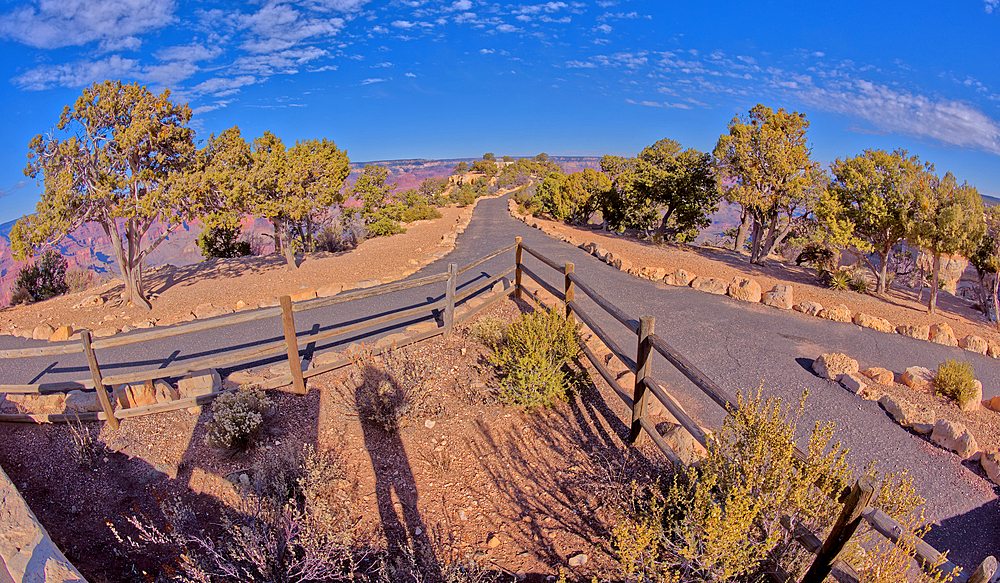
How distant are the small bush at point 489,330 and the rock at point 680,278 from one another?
19.4 feet

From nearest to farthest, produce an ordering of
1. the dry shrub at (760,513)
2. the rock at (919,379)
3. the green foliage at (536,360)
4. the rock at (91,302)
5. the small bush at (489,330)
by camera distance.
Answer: the dry shrub at (760,513), the green foliage at (536,360), the rock at (919,379), the small bush at (489,330), the rock at (91,302)

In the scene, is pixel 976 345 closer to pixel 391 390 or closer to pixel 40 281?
pixel 391 390

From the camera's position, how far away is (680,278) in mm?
11070

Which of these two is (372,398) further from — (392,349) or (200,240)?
(200,240)

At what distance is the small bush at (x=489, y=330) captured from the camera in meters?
6.76

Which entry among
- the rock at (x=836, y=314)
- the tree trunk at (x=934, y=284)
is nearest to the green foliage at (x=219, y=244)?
the rock at (x=836, y=314)

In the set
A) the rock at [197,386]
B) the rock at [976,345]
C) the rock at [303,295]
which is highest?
the rock at [197,386]

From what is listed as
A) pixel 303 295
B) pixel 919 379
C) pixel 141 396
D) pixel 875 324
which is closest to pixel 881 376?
pixel 919 379

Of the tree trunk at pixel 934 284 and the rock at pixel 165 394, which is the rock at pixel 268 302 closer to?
the rock at pixel 165 394

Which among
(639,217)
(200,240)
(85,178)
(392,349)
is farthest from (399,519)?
(639,217)

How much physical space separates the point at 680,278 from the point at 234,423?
986 cm

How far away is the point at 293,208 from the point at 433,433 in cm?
1053

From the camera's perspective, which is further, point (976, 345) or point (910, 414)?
point (976, 345)

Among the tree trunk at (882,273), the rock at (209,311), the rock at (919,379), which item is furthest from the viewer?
the tree trunk at (882,273)
